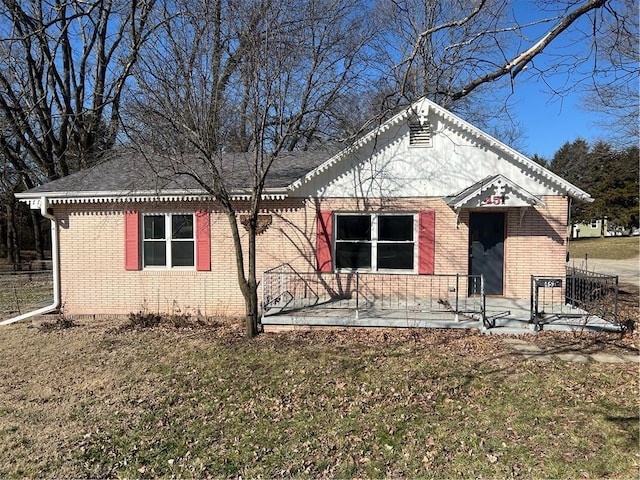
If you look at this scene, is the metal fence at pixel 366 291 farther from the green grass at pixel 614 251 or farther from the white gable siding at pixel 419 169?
the green grass at pixel 614 251

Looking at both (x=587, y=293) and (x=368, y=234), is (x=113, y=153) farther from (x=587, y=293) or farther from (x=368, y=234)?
(x=587, y=293)

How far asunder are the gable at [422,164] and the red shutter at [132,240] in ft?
13.9

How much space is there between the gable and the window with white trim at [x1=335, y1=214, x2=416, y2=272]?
2.10 feet

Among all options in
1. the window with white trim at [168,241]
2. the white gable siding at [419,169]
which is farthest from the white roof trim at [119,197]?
the white gable siding at [419,169]

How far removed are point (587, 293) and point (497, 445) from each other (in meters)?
6.50

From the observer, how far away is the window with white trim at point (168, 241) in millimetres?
10523

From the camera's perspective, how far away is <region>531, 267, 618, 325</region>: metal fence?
26.4 feet

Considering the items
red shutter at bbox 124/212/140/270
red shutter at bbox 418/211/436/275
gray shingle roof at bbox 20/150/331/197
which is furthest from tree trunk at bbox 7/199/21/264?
red shutter at bbox 418/211/436/275

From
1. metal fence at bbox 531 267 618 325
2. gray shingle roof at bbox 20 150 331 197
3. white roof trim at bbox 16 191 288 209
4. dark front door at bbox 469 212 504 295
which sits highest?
gray shingle roof at bbox 20 150 331 197

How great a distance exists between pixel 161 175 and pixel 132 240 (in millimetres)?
1884

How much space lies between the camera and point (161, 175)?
10141 mm

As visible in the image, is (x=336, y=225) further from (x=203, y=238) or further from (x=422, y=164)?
(x=203, y=238)

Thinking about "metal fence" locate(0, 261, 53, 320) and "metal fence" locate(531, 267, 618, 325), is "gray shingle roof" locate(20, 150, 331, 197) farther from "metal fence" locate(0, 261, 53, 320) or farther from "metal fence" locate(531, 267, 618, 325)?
"metal fence" locate(531, 267, 618, 325)

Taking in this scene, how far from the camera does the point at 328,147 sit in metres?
10.8
